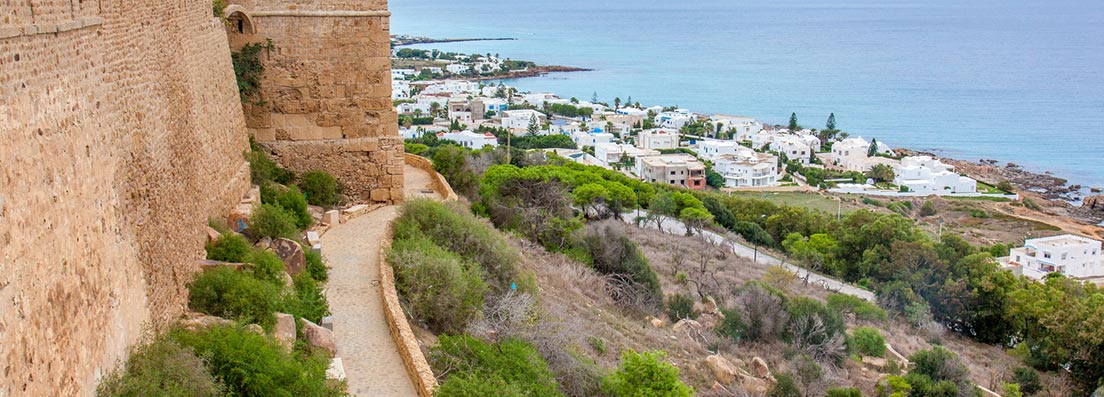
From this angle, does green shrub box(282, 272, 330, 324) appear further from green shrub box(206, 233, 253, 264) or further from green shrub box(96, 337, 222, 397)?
green shrub box(96, 337, 222, 397)

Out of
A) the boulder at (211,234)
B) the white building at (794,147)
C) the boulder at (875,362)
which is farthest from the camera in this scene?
the white building at (794,147)

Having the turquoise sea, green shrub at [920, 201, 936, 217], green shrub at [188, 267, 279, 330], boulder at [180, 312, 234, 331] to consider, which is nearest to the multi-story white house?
green shrub at [920, 201, 936, 217]

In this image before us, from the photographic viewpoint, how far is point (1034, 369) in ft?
61.1

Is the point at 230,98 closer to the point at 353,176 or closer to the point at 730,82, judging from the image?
the point at 353,176

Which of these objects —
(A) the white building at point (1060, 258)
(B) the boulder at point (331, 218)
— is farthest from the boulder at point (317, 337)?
(A) the white building at point (1060, 258)

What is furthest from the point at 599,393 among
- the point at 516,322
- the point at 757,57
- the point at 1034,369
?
the point at 757,57

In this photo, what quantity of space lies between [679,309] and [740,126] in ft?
224

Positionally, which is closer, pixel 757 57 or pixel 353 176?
pixel 353 176

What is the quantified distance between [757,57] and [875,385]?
141m

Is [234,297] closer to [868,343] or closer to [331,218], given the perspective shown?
[331,218]

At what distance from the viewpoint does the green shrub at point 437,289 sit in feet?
33.0

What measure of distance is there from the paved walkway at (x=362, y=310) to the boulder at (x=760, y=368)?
19.1 feet

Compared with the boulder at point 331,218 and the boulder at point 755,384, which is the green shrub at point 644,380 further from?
the boulder at point 331,218

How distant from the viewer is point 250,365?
6.72 m
